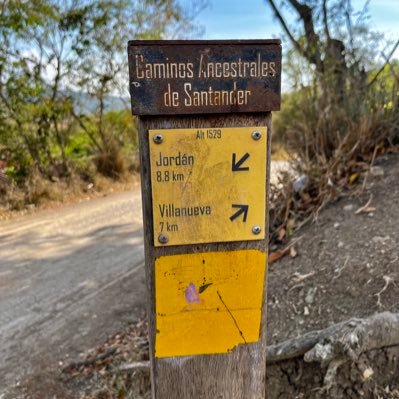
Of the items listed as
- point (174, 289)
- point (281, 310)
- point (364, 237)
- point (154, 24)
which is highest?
point (154, 24)

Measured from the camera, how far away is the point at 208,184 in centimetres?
145

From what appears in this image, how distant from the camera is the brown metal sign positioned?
4.37 feet

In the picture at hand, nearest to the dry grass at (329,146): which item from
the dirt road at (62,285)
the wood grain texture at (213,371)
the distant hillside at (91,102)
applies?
the dirt road at (62,285)

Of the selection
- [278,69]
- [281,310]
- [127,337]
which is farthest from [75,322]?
[278,69]

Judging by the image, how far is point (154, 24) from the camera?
405 inches

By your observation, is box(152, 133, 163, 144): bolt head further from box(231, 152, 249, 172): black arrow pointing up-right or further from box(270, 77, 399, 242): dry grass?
box(270, 77, 399, 242): dry grass

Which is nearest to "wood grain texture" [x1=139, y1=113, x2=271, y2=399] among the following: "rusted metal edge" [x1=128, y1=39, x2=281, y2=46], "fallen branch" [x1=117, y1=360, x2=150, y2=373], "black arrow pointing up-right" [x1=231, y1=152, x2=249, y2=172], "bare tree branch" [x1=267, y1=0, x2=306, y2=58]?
"black arrow pointing up-right" [x1=231, y1=152, x2=249, y2=172]

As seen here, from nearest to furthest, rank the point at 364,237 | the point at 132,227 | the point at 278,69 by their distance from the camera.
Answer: the point at 278,69, the point at 364,237, the point at 132,227

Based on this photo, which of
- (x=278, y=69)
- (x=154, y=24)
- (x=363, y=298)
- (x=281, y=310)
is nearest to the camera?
(x=278, y=69)

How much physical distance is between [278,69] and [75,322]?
282 cm

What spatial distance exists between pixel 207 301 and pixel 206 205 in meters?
0.34

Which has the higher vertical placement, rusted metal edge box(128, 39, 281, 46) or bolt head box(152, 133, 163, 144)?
rusted metal edge box(128, 39, 281, 46)

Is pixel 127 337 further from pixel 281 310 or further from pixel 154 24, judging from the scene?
pixel 154 24

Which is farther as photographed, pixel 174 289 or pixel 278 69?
pixel 174 289
